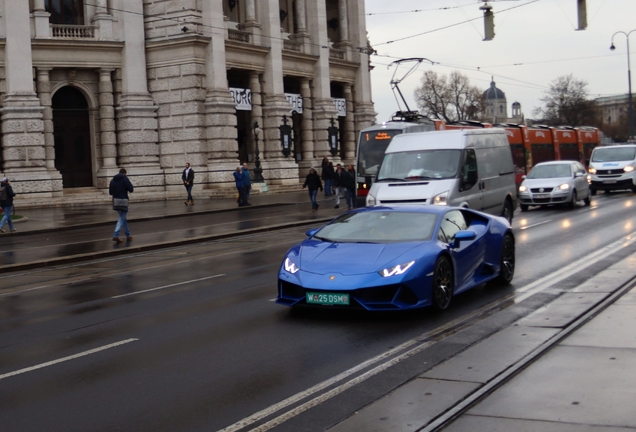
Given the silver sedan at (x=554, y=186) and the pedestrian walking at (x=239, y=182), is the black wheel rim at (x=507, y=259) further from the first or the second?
the pedestrian walking at (x=239, y=182)

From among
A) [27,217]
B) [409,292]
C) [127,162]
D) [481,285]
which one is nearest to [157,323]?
[409,292]

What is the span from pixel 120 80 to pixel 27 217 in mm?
12736

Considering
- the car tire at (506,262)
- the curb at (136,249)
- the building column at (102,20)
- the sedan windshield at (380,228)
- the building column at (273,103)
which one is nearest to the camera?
the sedan windshield at (380,228)

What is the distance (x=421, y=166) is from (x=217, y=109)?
24.5 meters

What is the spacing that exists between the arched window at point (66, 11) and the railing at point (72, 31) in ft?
3.45

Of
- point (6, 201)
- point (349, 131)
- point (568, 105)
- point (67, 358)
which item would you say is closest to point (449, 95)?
point (568, 105)

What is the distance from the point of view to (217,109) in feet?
145

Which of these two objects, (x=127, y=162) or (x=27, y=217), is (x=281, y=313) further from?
(x=127, y=162)

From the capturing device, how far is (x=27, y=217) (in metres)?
33.7

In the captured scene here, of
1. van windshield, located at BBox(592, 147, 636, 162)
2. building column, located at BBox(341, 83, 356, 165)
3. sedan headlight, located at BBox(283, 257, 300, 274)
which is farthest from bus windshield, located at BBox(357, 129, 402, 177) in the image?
building column, located at BBox(341, 83, 356, 165)

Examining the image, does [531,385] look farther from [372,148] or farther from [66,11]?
[66,11]

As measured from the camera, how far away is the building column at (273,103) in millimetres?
49156

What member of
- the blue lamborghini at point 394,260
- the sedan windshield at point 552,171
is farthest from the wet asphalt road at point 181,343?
the sedan windshield at point 552,171

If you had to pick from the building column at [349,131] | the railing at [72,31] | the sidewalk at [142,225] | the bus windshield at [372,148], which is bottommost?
the sidewalk at [142,225]
